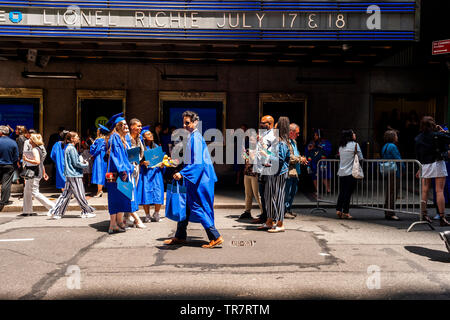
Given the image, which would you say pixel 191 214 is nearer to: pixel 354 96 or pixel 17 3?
pixel 17 3

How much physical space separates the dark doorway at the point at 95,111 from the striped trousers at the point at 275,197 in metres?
9.46

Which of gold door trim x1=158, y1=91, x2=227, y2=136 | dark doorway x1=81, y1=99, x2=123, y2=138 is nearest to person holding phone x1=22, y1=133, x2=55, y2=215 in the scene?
dark doorway x1=81, y1=99, x2=123, y2=138

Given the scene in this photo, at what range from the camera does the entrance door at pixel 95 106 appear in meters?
16.0

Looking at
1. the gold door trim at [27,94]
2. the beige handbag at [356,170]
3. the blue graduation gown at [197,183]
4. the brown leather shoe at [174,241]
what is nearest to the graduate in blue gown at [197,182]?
the blue graduation gown at [197,183]

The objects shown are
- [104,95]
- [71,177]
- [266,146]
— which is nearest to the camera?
[266,146]

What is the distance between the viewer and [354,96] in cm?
1642

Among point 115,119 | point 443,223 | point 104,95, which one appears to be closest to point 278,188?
point 115,119

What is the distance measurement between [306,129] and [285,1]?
195 inches

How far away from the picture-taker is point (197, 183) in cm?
669

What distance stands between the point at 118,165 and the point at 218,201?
15.3 ft

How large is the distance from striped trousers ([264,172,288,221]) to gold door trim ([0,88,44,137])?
35.0ft

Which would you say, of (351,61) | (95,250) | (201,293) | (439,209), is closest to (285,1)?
(351,61)

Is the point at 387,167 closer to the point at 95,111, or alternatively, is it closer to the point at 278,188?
the point at 278,188

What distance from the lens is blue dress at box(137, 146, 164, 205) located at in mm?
8781
